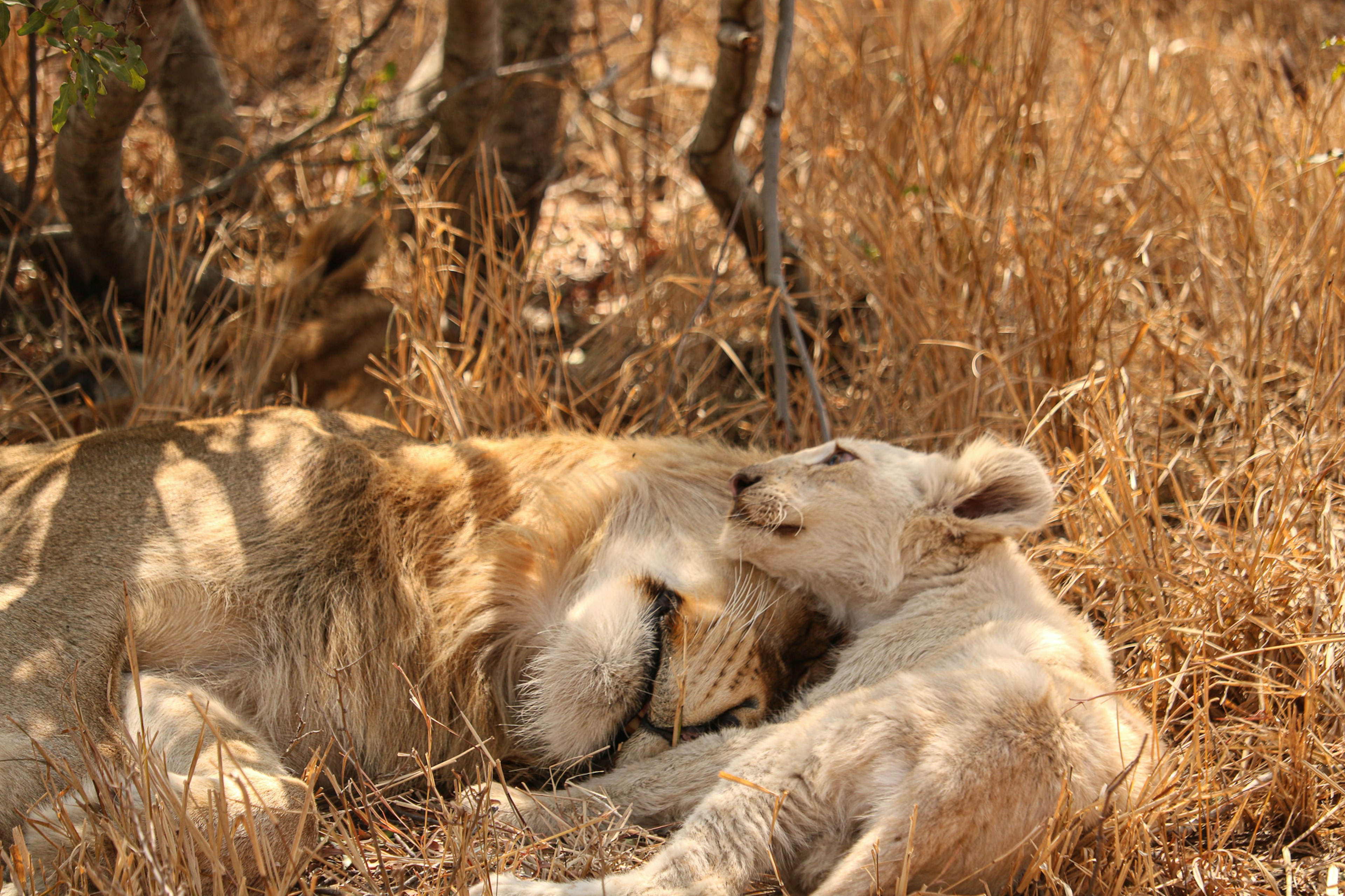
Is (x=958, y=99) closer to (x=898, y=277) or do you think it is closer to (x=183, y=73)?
(x=898, y=277)

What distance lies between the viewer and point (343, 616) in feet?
8.57

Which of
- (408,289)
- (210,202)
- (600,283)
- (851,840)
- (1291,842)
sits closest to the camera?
(851,840)

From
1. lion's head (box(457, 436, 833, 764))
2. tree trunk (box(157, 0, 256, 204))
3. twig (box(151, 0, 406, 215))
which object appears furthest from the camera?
tree trunk (box(157, 0, 256, 204))

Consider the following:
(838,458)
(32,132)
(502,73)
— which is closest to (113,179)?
(32,132)

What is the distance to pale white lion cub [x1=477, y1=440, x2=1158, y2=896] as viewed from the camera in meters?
2.00

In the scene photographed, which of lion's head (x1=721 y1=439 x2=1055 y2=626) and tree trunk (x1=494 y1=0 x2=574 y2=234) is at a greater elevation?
tree trunk (x1=494 y1=0 x2=574 y2=234)

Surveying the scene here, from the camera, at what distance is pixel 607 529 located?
2.85 m

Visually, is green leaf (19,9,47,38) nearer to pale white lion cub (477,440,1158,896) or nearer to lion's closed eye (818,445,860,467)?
pale white lion cub (477,440,1158,896)

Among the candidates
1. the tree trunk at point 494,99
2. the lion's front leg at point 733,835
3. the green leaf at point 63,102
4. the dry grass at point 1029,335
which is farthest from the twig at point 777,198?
the green leaf at point 63,102

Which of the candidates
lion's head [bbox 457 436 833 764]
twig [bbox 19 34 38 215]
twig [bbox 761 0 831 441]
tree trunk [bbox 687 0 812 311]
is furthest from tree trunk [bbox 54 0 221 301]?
twig [bbox 761 0 831 441]

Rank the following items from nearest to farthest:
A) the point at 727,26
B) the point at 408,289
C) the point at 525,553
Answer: the point at 525,553
the point at 727,26
the point at 408,289

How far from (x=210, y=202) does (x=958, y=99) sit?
3541 mm

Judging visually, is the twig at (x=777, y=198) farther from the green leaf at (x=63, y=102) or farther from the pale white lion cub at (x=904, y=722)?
the green leaf at (x=63, y=102)

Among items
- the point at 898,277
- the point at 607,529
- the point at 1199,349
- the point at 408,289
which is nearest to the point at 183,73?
the point at 408,289
